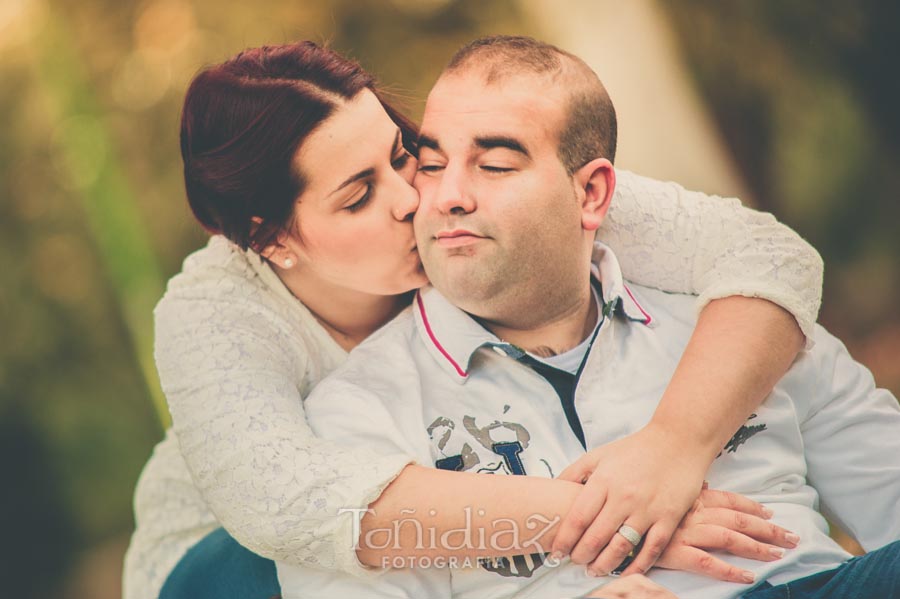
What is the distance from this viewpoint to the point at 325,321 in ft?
4.77

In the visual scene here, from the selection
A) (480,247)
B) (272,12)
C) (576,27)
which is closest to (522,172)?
(480,247)

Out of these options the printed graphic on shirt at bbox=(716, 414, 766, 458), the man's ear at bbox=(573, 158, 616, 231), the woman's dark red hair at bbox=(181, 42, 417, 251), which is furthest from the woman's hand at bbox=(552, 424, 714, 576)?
the woman's dark red hair at bbox=(181, 42, 417, 251)

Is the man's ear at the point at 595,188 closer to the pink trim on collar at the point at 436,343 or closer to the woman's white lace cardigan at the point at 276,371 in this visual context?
the woman's white lace cardigan at the point at 276,371

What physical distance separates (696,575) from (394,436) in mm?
419

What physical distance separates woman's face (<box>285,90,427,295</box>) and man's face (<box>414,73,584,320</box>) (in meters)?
0.05

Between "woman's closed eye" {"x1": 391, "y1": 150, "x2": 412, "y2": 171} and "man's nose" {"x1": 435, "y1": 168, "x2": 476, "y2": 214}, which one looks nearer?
"man's nose" {"x1": 435, "y1": 168, "x2": 476, "y2": 214}

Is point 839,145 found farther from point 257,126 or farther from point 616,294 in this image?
point 257,126

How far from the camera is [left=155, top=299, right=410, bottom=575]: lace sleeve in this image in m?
1.08

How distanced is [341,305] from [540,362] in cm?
34

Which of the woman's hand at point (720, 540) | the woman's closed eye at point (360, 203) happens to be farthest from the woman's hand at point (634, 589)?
the woman's closed eye at point (360, 203)

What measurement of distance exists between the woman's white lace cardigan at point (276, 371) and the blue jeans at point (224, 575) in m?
0.10

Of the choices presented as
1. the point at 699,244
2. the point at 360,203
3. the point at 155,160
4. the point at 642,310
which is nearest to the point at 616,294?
the point at 642,310

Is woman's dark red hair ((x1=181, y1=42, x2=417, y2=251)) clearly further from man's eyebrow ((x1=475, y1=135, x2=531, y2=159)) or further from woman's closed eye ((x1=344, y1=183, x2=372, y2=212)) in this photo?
man's eyebrow ((x1=475, y1=135, x2=531, y2=159))

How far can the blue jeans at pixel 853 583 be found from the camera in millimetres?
1085
